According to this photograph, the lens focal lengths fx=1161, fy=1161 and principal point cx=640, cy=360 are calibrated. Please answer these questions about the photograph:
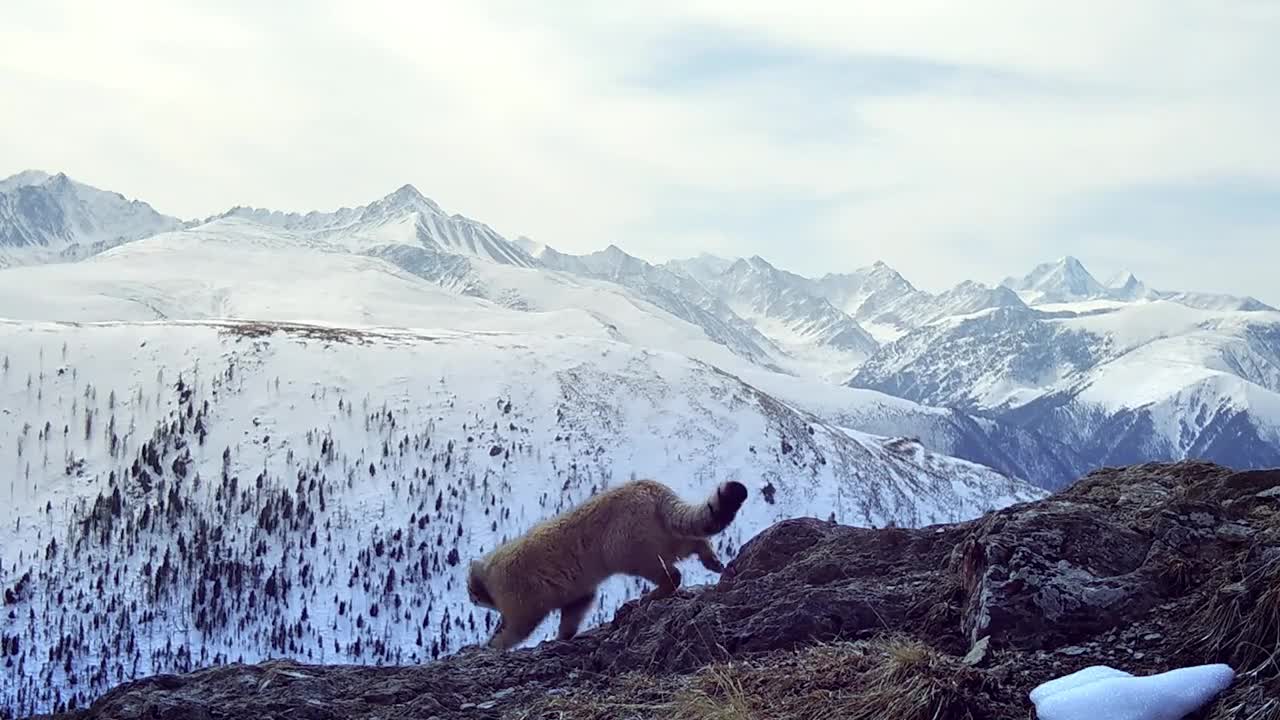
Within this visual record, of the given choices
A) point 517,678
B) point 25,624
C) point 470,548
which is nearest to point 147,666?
point 25,624

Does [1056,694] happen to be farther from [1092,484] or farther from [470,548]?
[470,548]

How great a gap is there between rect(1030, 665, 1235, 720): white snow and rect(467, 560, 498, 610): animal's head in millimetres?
7991

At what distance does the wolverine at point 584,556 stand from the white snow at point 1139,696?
20.7 feet

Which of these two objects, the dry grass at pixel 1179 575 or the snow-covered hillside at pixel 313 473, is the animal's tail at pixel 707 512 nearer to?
the dry grass at pixel 1179 575

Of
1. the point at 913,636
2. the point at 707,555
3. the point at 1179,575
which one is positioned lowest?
the point at 707,555

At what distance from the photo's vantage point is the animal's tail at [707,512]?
34.3 feet

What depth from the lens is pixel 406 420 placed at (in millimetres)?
120375

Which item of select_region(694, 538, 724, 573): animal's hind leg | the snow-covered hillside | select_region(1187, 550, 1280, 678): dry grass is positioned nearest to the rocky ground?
select_region(1187, 550, 1280, 678): dry grass

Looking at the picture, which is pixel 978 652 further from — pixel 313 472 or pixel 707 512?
pixel 313 472

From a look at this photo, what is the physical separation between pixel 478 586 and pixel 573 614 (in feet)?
3.90

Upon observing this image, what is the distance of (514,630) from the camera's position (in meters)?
12.3

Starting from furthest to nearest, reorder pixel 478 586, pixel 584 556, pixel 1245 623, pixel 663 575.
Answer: pixel 478 586 → pixel 584 556 → pixel 663 575 → pixel 1245 623

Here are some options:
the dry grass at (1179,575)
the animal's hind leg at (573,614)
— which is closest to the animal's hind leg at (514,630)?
the animal's hind leg at (573,614)

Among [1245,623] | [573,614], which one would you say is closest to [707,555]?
[573,614]
